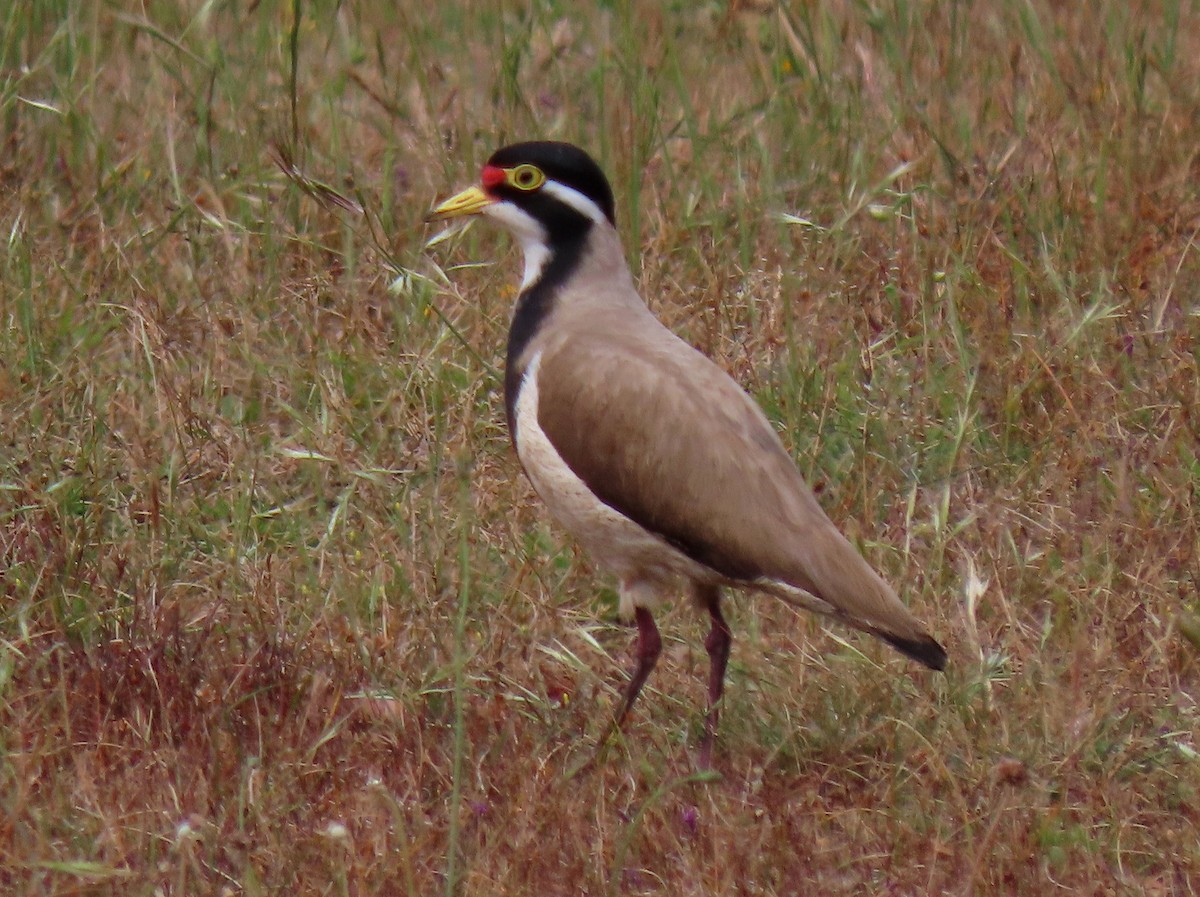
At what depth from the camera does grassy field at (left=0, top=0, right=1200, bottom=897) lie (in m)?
4.64

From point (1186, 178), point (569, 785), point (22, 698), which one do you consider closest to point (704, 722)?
point (569, 785)

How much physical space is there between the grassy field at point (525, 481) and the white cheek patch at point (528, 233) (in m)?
0.62

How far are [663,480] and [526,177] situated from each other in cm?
121

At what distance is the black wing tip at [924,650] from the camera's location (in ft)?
15.9

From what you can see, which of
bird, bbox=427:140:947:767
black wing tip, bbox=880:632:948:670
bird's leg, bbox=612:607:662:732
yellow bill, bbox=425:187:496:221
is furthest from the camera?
yellow bill, bbox=425:187:496:221

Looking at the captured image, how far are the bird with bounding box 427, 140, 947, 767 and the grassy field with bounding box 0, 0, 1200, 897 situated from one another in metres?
0.25

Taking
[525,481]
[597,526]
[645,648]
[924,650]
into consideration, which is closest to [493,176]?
[525,481]

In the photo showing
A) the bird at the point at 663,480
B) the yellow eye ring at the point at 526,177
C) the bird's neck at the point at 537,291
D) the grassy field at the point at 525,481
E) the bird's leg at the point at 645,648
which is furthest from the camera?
the yellow eye ring at the point at 526,177

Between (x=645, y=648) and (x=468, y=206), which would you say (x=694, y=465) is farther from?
(x=468, y=206)

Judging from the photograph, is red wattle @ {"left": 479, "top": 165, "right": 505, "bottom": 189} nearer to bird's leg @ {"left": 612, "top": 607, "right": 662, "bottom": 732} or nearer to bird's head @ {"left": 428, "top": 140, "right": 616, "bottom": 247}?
bird's head @ {"left": 428, "top": 140, "right": 616, "bottom": 247}

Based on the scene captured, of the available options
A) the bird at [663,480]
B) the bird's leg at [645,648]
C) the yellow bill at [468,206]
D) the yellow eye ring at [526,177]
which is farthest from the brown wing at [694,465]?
the yellow bill at [468,206]

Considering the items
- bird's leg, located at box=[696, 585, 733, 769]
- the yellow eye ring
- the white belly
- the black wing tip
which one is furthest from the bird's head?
the black wing tip

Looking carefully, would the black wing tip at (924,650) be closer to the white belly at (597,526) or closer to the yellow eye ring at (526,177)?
the white belly at (597,526)

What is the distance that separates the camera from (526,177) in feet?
19.7
